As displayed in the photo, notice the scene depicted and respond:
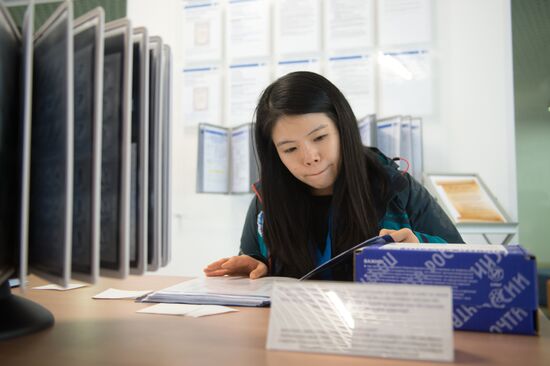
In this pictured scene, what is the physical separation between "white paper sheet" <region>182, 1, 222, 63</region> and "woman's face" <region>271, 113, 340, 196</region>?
183cm

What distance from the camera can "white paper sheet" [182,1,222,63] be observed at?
2992 millimetres

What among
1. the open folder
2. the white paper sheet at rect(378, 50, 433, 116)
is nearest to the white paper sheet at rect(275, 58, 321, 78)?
the white paper sheet at rect(378, 50, 433, 116)

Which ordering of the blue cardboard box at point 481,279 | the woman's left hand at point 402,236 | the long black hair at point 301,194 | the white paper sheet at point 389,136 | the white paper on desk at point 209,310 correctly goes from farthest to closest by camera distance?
the white paper sheet at point 389,136, the long black hair at point 301,194, the woman's left hand at point 402,236, the white paper on desk at point 209,310, the blue cardboard box at point 481,279

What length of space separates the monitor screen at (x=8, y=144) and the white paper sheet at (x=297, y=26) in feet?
7.73

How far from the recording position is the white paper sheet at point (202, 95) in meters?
2.96

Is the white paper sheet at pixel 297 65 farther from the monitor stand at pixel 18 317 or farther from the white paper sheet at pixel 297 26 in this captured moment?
the monitor stand at pixel 18 317

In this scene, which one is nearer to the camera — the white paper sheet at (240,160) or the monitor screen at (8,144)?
the monitor screen at (8,144)

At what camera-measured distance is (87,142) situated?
53 cm

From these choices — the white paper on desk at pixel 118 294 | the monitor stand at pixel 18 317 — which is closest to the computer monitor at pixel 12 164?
the monitor stand at pixel 18 317

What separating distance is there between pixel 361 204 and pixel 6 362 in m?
0.98

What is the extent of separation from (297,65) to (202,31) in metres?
0.68

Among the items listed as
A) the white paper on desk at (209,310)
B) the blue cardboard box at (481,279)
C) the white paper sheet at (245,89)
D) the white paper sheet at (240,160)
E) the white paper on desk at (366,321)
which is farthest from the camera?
the white paper sheet at (245,89)

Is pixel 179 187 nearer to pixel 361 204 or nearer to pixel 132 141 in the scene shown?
pixel 361 204

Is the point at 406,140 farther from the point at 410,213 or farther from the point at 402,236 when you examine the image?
the point at 402,236
